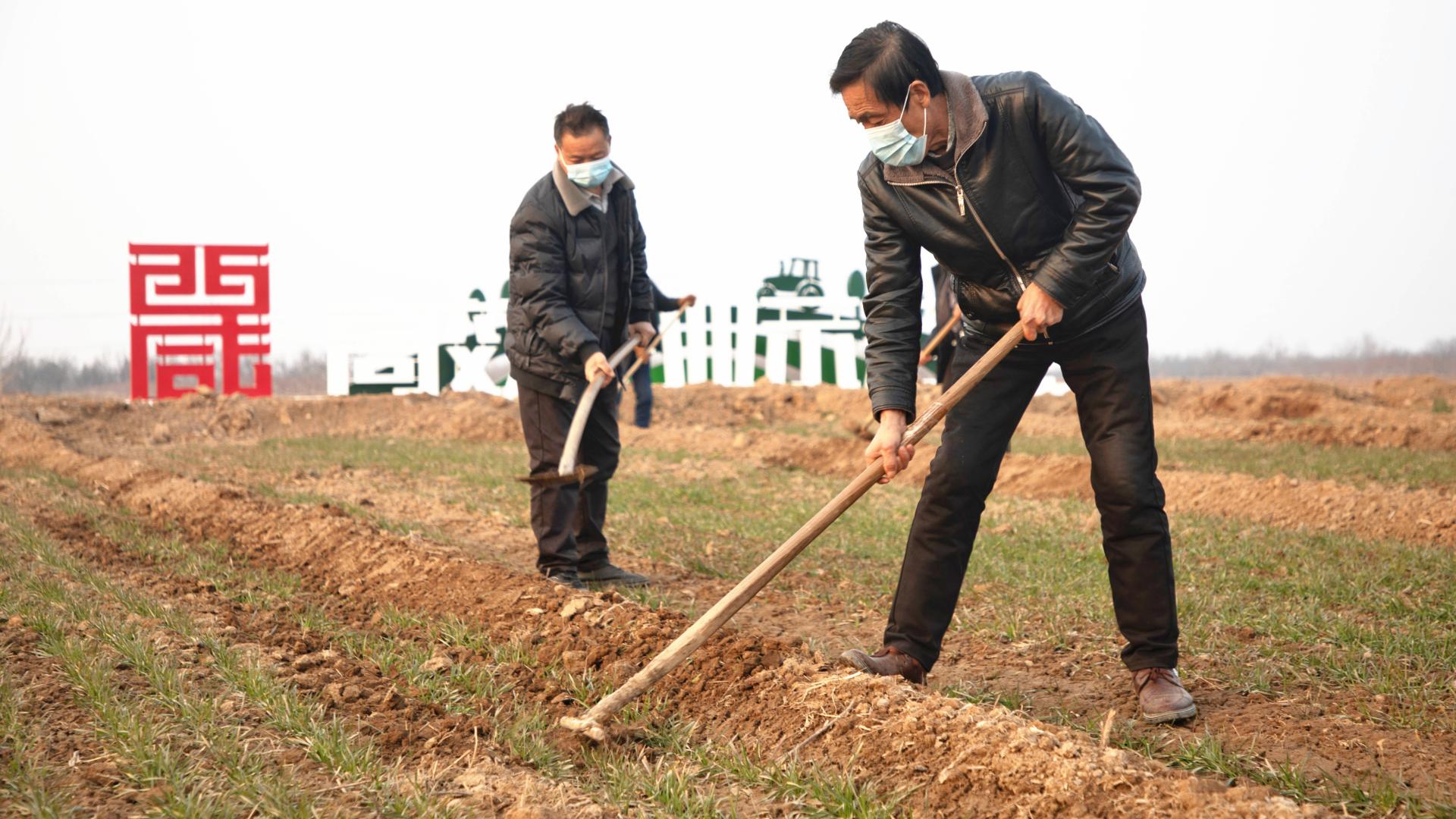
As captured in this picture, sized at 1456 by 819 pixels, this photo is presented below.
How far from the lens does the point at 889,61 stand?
3176mm

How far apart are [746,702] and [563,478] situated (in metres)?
1.99

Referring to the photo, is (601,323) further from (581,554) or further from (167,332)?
(167,332)

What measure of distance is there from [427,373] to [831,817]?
1857 centimetres

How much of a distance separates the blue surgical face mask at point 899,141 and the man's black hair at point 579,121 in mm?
2211

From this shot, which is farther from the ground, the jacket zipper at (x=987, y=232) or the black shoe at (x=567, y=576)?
the jacket zipper at (x=987, y=232)


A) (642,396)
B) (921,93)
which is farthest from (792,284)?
(921,93)

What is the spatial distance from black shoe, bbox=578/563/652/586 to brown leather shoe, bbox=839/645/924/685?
2107mm

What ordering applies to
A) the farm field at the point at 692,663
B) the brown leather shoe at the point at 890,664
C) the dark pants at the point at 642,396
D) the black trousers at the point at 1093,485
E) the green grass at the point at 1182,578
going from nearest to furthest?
1. the farm field at the point at 692,663
2. the black trousers at the point at 1093,485
3. the brown leather shoe at the point at 890,664
4. the green grass at the point at 1182,578
5. the dark pants at the point at 642,396

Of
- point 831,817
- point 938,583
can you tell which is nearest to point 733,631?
point 938,583

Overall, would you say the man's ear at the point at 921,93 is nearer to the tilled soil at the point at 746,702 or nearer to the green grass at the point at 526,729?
the tilled soil at the point at 746,702

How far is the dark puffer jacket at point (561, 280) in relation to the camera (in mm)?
5281

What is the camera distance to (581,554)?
5668mm

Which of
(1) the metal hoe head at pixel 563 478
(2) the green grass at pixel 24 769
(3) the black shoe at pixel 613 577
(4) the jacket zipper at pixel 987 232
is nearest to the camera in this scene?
(2) the green grass at pixel 24 769

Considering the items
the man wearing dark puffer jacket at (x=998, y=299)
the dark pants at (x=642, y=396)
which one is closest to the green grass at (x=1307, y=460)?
the dark pants at (x=642, y=396)
